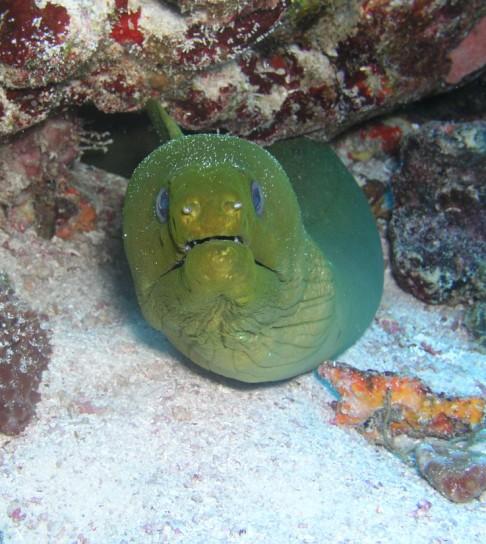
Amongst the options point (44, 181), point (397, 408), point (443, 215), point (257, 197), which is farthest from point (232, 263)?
point (443, 215)

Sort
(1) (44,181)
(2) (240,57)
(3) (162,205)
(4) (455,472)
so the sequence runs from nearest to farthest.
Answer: (3) (162,205)
(4) (455,472)
(2) (240,57)
(1) (44,181)

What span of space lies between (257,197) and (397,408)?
1552 mm

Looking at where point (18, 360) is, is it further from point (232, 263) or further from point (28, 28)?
point (28, 28)

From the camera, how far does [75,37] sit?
9.56ft

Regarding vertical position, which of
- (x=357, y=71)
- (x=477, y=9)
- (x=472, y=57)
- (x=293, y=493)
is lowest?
(x=293, y=493)

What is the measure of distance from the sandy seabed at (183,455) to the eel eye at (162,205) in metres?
1.17

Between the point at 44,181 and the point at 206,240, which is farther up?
the point at 206,240

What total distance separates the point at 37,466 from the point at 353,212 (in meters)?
2.76

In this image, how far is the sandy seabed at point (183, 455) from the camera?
2.47 m

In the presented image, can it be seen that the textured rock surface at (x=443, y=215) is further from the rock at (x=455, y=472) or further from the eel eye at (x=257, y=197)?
the eel eye at (x=257, y=197)

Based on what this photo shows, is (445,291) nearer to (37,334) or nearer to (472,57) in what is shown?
(472,57)

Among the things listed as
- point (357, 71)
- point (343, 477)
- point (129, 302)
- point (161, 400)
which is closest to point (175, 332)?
point (161, 400)

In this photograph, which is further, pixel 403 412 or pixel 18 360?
pixel 403 412

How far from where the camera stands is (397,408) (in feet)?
10.7
